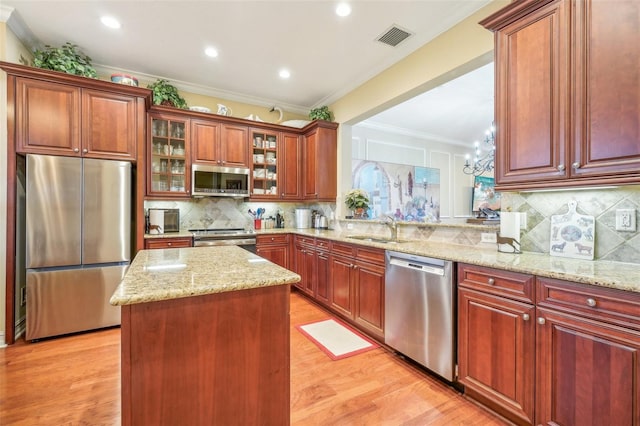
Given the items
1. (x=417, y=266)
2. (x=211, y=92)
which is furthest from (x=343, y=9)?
(x=211, y=92)

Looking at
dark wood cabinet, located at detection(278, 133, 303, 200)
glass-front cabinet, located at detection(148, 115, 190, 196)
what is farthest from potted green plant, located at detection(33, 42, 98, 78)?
dark wood cabinet, located at detection(278, 133, 303, 200)

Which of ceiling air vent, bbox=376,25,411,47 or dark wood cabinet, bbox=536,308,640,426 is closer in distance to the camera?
dark wood cabinet, bbox=536,308,640,426

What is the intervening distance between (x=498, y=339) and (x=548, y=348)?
10.0 inches

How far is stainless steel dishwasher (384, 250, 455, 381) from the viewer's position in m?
1.94

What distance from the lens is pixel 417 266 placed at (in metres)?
2.14

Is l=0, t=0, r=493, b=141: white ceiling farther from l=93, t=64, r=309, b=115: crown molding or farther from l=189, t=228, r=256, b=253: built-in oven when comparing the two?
l=189, t=228, r=256, b=253: built-in oven

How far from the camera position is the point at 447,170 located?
6.65 meters

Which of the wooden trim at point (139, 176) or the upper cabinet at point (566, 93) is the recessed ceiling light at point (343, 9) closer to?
the upper cabinet at point (566, 93)

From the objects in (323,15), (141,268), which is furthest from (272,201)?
(141,268)

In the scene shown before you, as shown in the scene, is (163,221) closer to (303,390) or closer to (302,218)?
(302,218)

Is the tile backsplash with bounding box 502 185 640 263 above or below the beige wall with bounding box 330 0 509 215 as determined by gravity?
below

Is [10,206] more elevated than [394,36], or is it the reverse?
[394,36]

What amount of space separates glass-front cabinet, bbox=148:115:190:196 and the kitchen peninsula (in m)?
2.72

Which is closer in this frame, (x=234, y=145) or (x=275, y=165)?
(x=234, y=145)
